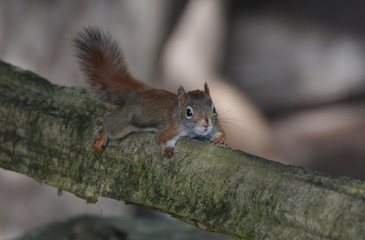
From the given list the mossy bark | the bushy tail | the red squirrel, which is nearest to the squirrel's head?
the red squirrel

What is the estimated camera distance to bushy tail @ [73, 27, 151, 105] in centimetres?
155

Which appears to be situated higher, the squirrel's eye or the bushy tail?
the bushy tail

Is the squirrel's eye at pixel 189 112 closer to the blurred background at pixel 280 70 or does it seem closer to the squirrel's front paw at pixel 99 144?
the squirrel's front paw at pixel 99 144

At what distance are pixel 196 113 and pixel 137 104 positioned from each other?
7.6 inches

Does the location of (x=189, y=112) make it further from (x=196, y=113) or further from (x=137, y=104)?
(x=137, y=104)

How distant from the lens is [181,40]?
352 cm

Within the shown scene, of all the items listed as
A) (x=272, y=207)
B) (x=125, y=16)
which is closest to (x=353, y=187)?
(x=272, y=207)

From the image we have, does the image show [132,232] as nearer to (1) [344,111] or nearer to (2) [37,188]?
(2) [37,188]

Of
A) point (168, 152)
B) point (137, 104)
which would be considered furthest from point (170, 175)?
point (137, 104)

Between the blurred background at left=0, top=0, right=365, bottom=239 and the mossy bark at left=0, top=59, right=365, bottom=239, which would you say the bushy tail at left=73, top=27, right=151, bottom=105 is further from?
the blurred background at left=0, top=0, right=365, bottom=239

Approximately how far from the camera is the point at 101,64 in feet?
5.19

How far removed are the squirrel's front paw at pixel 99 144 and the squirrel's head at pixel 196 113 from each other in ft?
0.65

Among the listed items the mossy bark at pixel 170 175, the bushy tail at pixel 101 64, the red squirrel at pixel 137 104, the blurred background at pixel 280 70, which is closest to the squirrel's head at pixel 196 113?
the red squirrel at pixel 137 104

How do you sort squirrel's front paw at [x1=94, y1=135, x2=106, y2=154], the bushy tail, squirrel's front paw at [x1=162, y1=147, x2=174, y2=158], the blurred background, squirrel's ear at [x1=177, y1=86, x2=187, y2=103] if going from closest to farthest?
1. squirrel's front paw at [x1=162, y1=147, x2=174, y2=158]
2. squirrel's front paw at [x1=94, y1=135, x2=106, y2=154]
3. squirrel's ear at [x1=177, y1=86, x2=187, y2=103]
4. the bushy tail
5. the blurred background
